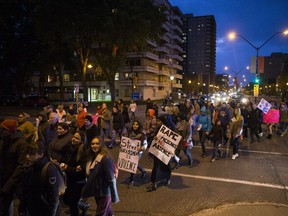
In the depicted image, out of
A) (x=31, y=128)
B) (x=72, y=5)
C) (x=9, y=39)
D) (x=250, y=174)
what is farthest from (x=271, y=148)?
(x=9, y=39)

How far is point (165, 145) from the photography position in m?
7.54

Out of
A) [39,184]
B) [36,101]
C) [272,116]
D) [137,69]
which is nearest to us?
[39,184]

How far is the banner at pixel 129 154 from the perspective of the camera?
7.36 metres

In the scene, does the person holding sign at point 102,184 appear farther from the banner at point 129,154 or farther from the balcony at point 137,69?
the balcony at point 137,69

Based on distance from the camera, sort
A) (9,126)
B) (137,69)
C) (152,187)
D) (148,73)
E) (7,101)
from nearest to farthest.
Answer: (9,126), (152,187), (7,101), (137,69), (148,73)

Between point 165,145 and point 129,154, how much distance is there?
92 cm

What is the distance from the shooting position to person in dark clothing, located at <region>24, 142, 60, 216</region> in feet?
12.8

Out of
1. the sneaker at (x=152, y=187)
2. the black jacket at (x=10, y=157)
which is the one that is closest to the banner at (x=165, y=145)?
the sneaker at (x=152, y=187)

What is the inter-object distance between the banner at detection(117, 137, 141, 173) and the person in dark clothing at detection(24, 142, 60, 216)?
341 cm

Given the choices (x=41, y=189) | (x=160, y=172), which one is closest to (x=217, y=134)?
(x=160, y=172)

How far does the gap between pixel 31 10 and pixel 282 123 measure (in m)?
39.6

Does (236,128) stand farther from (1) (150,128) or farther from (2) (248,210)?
(2) (248,210)

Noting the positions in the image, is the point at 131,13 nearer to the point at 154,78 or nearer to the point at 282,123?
the point at 282,123

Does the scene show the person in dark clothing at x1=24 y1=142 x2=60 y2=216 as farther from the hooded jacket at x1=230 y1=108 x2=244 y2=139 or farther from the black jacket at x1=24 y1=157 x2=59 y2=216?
the hooded jacket at x1=230 y1=108 x2=244 y2=139
